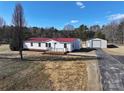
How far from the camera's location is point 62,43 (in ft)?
104

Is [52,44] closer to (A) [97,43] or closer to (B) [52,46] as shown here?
(B) [52,46]

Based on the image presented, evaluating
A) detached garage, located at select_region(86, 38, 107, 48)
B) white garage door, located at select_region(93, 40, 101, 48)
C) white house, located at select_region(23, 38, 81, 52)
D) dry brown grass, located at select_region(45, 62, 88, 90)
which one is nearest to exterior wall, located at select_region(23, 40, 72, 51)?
white house, located at select_region(23, 38, 81, 52)

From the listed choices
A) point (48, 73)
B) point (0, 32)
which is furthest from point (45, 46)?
point (0, 32)

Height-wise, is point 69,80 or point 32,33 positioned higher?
point 32,33

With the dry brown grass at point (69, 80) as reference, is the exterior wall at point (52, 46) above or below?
above

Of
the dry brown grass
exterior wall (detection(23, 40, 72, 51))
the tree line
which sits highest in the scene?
the tree line

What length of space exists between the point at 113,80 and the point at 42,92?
16.4ft

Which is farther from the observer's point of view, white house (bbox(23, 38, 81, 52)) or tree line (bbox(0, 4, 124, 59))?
white house (bbox(23, 38, 81, 52))

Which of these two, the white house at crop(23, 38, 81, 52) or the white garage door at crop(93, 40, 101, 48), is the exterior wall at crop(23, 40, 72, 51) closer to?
the white house at crop(23, 38, 81, 52)

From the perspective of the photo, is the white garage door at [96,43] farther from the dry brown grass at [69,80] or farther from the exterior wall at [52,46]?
the dry brown grass at [69,80]

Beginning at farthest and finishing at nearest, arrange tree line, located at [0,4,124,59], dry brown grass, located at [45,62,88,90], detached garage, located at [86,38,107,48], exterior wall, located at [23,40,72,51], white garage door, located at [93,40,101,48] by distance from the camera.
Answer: white garage door, located at [93,40,101,48]
detached garage, located at [86,38,107,48]
exterior wall, located at [23,40,72,51]
tree line, located at [0,4,124,59]
dry brown grass, located at [45,62,88,90]

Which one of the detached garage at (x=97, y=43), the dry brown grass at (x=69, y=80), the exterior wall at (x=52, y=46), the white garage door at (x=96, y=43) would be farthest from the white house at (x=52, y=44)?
the dry brown grass at (x=69, y=80)

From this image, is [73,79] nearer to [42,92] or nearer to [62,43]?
[42,92]

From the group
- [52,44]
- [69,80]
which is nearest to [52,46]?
[52,44]
